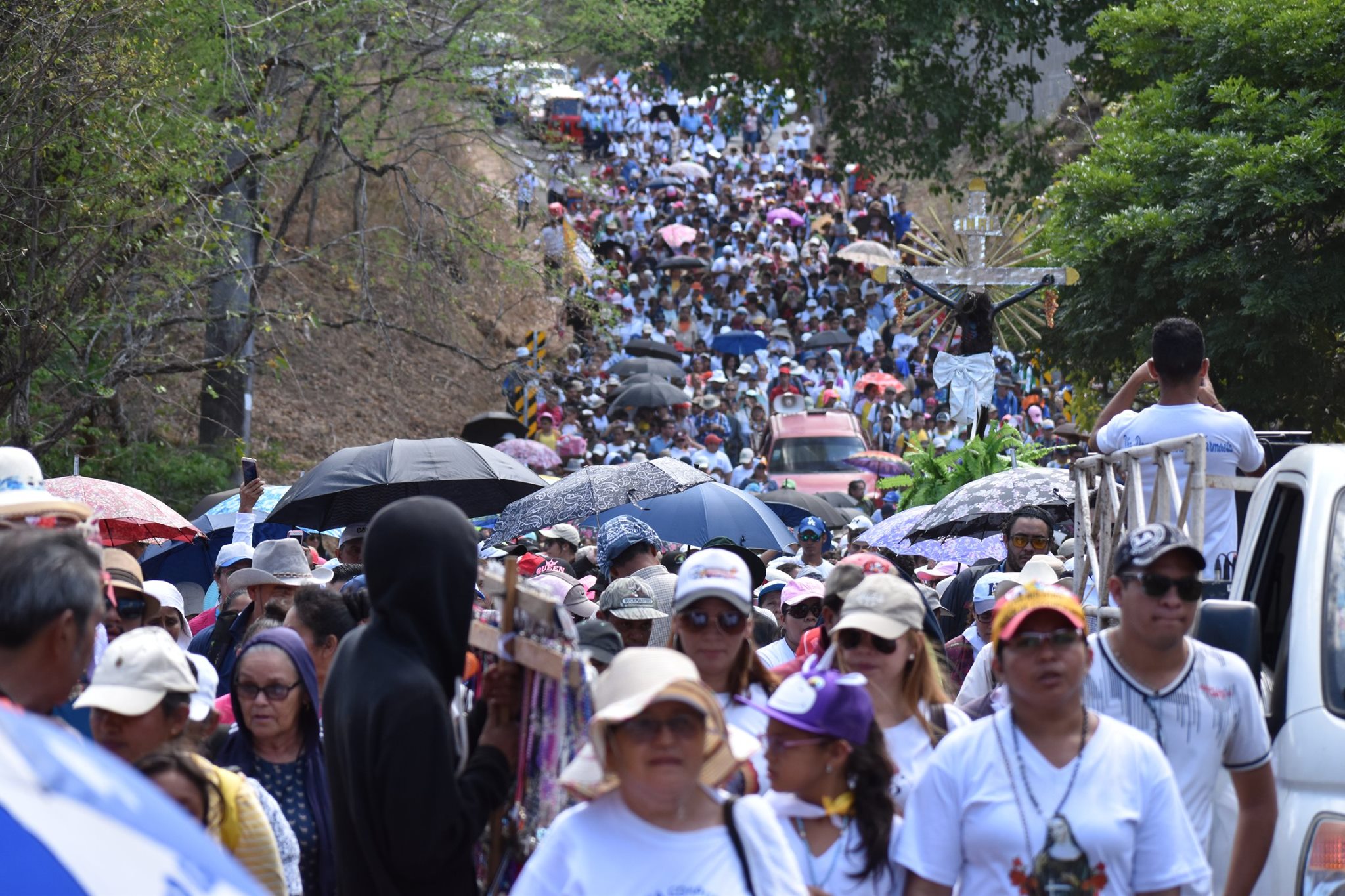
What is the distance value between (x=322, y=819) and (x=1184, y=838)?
255 cm

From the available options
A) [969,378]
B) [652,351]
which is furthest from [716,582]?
[652,351]

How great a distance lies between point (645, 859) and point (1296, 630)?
246cm

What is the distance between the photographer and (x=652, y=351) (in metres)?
30.9

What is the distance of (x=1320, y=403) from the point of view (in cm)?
1558

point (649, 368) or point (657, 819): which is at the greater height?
point (657, 819)

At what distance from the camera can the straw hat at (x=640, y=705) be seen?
3416 mm

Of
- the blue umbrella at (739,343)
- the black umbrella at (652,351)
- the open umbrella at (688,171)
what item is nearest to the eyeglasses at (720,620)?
the black umbrella at (652,351)

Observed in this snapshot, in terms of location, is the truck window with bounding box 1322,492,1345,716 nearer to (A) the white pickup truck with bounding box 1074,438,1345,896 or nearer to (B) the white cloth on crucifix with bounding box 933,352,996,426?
(A) the white pickup truck with bounding box 1074,438,1345,896

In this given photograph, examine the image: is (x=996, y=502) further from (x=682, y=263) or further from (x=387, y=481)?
(x=682, y=263)

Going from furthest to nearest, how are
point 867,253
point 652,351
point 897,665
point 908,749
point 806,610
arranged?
point 867,253 < point 652,351 < point 806,610 < point 897,665 < point 908,749

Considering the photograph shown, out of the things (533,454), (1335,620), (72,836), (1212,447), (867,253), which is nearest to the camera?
(72,836)

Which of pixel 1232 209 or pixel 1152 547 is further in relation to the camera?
pixel 1232 209

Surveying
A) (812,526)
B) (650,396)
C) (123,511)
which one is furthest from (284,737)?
(650,396)

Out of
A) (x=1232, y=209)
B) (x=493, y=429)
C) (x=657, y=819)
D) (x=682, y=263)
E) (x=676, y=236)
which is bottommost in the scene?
(x=493, y=429)
